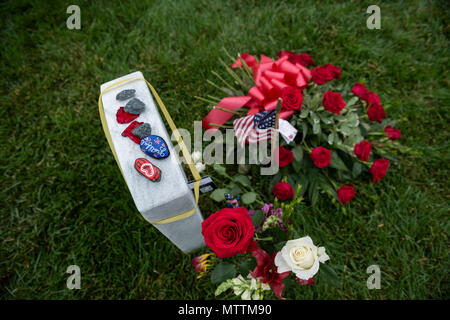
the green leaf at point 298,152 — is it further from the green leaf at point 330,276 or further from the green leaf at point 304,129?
the green leaf at point 330,276

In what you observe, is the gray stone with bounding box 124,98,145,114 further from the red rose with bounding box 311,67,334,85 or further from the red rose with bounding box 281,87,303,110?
the red rose with bounding box 311,67,334,85

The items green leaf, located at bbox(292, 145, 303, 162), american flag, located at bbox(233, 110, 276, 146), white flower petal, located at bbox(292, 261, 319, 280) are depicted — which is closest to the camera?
white flower petal, located at bbox(292, 261, 319, 280)

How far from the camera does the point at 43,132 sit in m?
2.15

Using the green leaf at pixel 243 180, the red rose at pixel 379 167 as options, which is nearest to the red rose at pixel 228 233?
the green leaf at pixel 243 180

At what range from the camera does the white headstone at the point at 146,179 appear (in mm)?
1074

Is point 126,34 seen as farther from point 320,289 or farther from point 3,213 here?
point 320,289

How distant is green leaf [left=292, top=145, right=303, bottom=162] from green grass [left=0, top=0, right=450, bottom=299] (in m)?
0.39

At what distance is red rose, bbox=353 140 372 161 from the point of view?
5.30 feet
